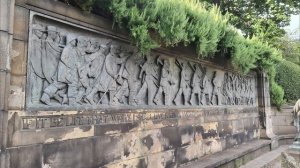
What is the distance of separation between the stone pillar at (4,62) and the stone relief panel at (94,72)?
1.54ft

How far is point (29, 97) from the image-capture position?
4.34 meters

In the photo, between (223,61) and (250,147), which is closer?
(223,61)

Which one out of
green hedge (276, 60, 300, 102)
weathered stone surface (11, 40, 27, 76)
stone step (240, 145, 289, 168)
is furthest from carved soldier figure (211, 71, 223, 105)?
green hedge (276, 60, 300, 102)

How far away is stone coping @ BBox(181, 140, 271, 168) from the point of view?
A: 7.93m

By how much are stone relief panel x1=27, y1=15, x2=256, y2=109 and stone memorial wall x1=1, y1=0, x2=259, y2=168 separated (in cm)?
1

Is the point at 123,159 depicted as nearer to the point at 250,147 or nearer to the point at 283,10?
the point at 250,147

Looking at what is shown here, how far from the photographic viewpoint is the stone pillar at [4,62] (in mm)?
3756

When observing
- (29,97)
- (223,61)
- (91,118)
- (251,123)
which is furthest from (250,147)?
(29,97)

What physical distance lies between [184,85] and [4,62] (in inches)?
197

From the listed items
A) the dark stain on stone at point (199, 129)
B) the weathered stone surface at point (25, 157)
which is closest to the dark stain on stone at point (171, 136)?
the dark stain on stone at point (199, 129)

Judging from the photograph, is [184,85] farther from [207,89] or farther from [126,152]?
[126,152]

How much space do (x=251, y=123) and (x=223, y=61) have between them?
3.80m

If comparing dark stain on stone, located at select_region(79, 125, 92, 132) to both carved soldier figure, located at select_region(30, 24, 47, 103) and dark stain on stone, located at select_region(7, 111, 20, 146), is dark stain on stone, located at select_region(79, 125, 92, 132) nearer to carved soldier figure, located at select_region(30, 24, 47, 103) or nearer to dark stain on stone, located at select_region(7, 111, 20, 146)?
carved soldier figure, located at select_region(30, 24, 47, 103)

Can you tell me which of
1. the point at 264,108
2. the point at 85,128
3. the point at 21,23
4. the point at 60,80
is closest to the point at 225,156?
the point at 85,128
